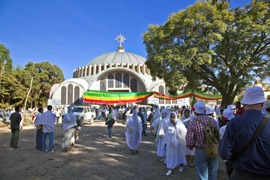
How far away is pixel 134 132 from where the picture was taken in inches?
311

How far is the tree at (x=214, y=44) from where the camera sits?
11.4 metres

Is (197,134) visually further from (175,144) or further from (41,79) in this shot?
(41,79)

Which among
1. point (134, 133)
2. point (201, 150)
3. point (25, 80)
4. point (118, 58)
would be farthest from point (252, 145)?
point (118, 58)

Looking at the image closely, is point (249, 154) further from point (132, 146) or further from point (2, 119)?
point (2, 119)

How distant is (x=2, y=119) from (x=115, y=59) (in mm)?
29287

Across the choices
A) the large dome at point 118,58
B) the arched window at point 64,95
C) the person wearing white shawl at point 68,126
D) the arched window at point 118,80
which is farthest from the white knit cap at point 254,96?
the large dome at point 118,58

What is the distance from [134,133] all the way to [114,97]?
9.81 meters

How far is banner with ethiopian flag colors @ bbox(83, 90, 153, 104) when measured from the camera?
1730 cm

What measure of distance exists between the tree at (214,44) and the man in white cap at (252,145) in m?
9.39

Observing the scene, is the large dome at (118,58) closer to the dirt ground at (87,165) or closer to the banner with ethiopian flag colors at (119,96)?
the banner with ethiopian flag colors at (119,96)

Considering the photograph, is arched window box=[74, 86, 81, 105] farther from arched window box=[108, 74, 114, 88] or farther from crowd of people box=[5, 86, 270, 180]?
crowd of people box=[5, 86, 270, 180]

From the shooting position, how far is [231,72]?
1262 centimetres

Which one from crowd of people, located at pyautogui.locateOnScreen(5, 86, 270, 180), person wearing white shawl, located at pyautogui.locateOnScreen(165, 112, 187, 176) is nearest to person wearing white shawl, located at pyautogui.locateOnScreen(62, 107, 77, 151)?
crowd of people, located at pyautogui.locateOnScreen(5, 86, 270, 180)

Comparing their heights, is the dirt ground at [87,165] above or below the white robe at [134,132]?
below
